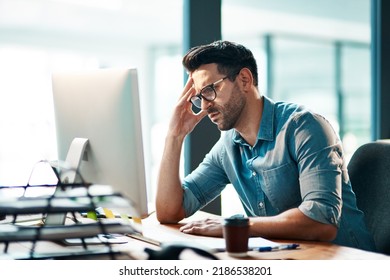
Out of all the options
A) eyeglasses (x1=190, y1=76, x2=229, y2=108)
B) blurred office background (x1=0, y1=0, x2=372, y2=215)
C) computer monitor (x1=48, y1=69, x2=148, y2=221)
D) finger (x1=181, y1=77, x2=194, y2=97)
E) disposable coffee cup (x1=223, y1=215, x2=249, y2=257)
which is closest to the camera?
disposable coffee cup (x1=223, y1=215, x2=249, y2=257)

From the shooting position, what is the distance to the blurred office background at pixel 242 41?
5.62m

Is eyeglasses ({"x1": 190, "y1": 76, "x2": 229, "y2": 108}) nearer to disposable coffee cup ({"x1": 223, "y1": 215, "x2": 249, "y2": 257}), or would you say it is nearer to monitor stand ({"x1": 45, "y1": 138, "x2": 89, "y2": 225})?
monitor stand ({"x1": 45, "y1": 138, "x2": 89, "y2": 225})

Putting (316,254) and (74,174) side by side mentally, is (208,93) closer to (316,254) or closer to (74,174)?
(74,174)

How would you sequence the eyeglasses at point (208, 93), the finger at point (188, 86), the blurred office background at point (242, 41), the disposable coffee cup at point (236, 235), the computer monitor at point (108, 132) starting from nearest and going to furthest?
the disposable coffee cup at point (236, 235) < the computer monitor at point (108, 132) < the eyeglasses at point (208, 93) < the finger at point (188, 86) < the blurred office background at point (242, 41)

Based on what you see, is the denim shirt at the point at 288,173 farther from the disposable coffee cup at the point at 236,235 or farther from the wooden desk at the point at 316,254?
the disposable coffee cup at the point at 236,235

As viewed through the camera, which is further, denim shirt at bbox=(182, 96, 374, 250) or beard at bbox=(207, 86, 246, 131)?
beard at bbox=(207, 86, 246, 131)

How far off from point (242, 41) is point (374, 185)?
16.6ft

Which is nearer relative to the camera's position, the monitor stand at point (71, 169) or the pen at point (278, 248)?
the pen at point (278, 248)

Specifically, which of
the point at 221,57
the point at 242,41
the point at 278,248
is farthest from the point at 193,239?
the point at 242,41

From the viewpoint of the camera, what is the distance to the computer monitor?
1.37 metres

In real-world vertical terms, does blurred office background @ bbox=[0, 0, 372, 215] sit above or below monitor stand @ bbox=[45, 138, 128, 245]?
above

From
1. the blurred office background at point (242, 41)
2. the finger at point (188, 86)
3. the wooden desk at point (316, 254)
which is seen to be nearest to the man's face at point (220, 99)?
the finger at point (188, 86)

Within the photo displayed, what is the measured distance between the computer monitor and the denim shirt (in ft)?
1.25

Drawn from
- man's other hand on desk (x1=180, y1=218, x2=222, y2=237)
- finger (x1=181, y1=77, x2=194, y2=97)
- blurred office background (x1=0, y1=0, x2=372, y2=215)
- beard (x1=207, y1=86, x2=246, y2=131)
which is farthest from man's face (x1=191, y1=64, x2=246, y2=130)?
blurred office background (x1=0, y1=0, x2=372, y2=215)
